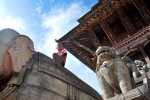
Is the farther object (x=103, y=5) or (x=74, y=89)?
(x=103, y=5)

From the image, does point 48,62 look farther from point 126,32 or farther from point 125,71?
point 126,32

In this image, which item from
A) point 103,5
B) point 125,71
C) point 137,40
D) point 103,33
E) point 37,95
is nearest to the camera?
point 125,71

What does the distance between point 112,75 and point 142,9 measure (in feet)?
25.8

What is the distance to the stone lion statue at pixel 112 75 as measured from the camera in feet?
9.87

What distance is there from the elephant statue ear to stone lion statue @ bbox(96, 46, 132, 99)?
2802 mm

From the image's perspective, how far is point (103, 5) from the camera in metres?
10.4

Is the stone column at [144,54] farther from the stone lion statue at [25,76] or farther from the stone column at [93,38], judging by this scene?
the stone lion statue at [25,76]

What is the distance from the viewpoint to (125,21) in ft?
34.8

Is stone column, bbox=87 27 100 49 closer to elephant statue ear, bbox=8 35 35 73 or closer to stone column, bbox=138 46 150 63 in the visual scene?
stone column, bbox=138 46 150 63

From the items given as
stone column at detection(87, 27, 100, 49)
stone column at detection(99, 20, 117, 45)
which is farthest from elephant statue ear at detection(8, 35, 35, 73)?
stone column at detection(87, 27, 100, 49)

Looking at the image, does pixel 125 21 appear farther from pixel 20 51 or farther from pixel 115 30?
pixel 20 51

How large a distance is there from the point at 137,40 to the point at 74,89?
4337 mm

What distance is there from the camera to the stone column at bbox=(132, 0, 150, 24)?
32.8 feet

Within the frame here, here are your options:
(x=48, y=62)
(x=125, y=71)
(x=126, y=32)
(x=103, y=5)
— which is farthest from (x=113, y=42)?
(x=125, y=71)
